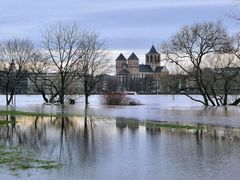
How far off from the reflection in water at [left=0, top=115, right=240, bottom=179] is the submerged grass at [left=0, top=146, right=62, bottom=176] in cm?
43

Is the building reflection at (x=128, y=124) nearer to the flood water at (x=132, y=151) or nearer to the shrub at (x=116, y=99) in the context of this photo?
the flood water at (x=132, y=151)

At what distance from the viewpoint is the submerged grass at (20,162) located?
12687 millimetres

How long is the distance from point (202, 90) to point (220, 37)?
712 centimetres

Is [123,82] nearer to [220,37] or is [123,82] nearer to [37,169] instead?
[220,37]

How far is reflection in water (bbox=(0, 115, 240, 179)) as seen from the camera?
469 inches

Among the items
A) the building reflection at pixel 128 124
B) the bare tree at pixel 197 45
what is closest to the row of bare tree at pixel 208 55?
the bare tree at pixel 197 45

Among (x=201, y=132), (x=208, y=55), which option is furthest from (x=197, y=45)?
(x=201, y=132)

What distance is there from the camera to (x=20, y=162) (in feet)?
44.3

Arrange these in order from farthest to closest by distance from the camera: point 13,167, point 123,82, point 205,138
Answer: point 123,82 < point 205,138 < point 13,167

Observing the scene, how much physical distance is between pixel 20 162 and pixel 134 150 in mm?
4249

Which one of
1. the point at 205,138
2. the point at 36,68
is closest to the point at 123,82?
the point at 36,68

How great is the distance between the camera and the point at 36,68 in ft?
209

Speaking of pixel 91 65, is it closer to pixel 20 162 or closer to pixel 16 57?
pixel 16 57

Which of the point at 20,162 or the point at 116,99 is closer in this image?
the point at 20,162
